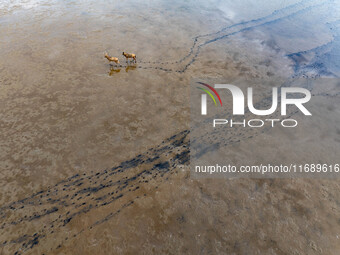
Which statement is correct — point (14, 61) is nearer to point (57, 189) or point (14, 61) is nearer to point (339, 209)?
point (57, 189)

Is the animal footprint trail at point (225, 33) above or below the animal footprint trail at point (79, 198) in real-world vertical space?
above

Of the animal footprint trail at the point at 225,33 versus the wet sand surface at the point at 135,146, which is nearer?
the wet sand surface at the point at 135,146

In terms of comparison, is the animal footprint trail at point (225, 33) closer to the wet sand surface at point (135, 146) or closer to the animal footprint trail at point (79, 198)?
the wet sand surface at point (135, 146)

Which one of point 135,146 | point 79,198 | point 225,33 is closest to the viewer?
point 79,198

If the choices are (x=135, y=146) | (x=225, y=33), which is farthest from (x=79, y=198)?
(x=225, y=33)

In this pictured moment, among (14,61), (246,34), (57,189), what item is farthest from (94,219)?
(246,34)

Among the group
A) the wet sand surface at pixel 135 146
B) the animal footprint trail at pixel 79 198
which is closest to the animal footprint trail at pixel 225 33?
the wet sand surface at pixel 135 146

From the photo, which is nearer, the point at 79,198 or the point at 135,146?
the point at 79,198

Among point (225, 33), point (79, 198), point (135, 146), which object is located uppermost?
point (225, 33)

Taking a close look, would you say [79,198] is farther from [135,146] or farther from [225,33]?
[225,33]
